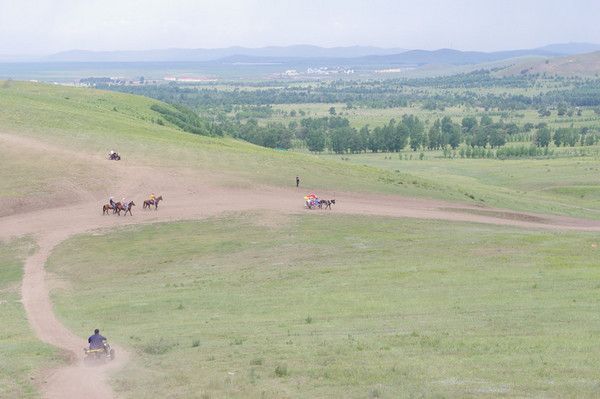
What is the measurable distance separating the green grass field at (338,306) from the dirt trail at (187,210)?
75.5 inches

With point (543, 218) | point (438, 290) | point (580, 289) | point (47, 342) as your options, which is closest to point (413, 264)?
point (438, 290)

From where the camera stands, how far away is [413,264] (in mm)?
44469

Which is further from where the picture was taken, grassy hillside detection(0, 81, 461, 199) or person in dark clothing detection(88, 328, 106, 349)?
grassy hillside detection(0, 81, 461, 199)

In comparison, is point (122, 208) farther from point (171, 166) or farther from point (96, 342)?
point (96, 342)

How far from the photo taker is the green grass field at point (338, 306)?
24891 mm

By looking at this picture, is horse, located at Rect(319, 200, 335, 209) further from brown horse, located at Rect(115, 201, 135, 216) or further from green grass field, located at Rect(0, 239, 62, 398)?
green grass field, located at Rect(0, 239, 62, 398)

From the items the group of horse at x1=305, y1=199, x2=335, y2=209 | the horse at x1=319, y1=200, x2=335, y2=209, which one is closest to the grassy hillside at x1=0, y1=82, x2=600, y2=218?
the horse at x1=319, y1=200, x2=335, y2=209

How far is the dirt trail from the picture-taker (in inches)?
2160

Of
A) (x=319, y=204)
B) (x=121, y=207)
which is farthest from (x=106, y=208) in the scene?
(x=319, y=204)

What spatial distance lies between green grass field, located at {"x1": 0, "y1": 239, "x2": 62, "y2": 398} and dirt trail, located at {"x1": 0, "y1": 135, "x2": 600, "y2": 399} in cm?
103

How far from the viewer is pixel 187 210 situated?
61594 millimetres

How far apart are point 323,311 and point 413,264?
35.4 feet

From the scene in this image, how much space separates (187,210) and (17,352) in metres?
32.6

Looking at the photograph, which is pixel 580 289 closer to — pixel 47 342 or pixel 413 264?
pixel 413 264
